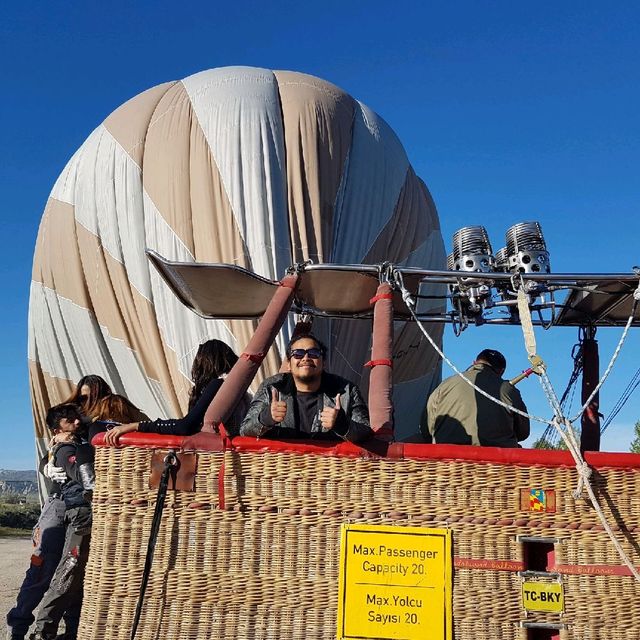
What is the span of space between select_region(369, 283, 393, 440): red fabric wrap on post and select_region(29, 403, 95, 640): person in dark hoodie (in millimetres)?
1990

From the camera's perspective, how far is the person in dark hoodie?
3.91m

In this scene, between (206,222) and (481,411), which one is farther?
(206,222)

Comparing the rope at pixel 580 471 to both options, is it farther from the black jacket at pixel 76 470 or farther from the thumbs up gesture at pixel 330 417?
the black jacket at pixel 76 470

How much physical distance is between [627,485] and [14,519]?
855 inches

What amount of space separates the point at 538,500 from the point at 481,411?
1661mm

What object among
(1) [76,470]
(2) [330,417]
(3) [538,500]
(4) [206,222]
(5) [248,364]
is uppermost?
(4) [206,222]

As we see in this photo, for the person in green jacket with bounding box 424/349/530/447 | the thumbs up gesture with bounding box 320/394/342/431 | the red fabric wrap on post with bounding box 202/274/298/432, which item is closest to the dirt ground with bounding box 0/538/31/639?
the red fabric wrap on post with bounding box 202/274/298/432

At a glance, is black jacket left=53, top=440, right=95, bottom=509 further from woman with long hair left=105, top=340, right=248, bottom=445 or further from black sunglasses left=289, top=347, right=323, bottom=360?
black sunglasses left=289, top=347, right=323, bottom=360

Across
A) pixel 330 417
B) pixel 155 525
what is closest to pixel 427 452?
pixel 330 417

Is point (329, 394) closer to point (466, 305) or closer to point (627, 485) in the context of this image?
point (466, 305)

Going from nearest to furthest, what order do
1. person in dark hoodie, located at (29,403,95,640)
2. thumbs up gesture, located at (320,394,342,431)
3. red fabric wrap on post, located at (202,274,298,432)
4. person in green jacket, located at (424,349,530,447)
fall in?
1. thumbs up gesture, located at (320,394,342,431)
2. red fabric wrap on post, located at (202,274,298,432)
3. person in dark hoodie, located at (29,403,95,640)
4. person in green jacket, located at (424,349,530,447)

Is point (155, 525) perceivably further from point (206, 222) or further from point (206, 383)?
point (206, 222)

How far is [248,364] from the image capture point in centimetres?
281

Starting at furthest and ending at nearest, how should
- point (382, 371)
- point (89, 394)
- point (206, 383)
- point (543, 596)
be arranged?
point (89, 394) → point (206, 383) → point (382, 371) → point (543, 596)
